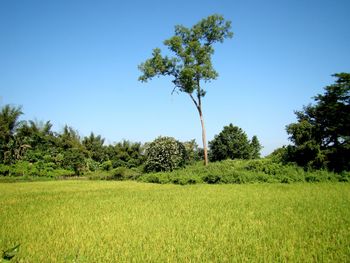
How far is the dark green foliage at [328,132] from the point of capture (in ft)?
56.2

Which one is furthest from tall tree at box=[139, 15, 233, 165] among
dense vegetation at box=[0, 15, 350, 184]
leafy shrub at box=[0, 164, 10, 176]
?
leafy shrub at box=[0, 164, 10, 176]

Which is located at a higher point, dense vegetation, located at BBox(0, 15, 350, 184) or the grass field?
dense vegetation, located at BBox(0, 15, 350, 184)

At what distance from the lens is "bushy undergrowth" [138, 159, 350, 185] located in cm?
1597

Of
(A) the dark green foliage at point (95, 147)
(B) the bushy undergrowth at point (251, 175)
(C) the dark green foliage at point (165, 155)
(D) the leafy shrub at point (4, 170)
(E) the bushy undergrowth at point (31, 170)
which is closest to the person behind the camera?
(B) the bushy undergrowth at point (251, 175)

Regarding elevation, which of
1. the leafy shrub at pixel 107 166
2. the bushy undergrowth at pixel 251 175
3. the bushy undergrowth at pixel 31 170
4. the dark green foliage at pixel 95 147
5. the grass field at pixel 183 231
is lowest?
the grass field at pixel 183 231

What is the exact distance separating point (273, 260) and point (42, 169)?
88.3ft

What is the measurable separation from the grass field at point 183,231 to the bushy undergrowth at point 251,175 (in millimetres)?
6864

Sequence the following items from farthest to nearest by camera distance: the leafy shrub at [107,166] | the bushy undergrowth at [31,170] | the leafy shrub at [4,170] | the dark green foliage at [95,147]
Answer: the dark green foliage at [95,147] → the leafy shrub at [107,166] → the bushy undergrowth at [31,170] → the leafy shrub at [4,170]

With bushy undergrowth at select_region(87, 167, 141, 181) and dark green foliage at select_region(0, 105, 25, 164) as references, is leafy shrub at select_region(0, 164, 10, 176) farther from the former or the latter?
bushy undergrowth at select_region(87, 167, 141, 181)

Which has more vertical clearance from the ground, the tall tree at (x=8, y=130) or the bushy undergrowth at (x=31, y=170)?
the tall tree at (x=8, y=130)

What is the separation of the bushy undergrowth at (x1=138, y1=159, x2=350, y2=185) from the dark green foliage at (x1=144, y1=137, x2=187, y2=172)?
3087 mm

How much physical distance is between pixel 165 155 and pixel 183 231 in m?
18.1

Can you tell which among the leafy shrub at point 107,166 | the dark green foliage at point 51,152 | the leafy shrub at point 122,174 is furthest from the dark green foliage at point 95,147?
the leafy shrub at point 122,174

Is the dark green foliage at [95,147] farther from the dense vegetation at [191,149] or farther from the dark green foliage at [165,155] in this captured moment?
the dark green foliage at [165,155]
